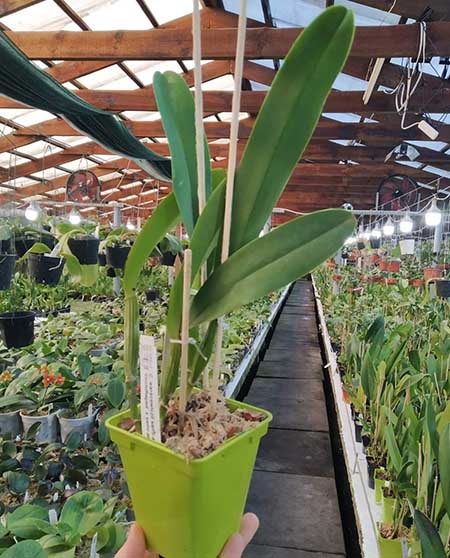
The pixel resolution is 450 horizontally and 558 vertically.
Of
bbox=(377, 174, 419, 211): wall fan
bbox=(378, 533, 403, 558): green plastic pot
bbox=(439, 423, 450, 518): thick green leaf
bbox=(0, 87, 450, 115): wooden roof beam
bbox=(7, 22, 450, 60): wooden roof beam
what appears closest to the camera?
bbox=(439, 423, 450, 518): thick green leaf

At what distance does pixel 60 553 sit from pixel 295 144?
0.82 meters

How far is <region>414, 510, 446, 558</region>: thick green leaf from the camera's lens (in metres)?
0.86

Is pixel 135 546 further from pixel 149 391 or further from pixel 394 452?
pixel 394 452

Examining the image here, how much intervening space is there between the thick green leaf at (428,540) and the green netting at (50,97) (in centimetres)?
113

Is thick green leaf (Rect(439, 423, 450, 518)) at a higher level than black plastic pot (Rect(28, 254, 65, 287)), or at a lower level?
lower

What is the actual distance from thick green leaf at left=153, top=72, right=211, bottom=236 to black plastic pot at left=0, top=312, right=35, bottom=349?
4.54 feet

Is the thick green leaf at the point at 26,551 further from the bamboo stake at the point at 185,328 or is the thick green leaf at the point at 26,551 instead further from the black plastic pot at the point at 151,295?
the black plastic pot at the point at 151,295

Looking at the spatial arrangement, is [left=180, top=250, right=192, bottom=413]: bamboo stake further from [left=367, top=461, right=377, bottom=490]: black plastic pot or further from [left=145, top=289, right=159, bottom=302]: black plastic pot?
[left=145, top=289, right=159, bottom=302]: black plastic pot

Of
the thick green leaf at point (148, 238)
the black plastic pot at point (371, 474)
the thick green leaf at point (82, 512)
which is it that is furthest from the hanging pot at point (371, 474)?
the thick green leaf at point (148, 238)

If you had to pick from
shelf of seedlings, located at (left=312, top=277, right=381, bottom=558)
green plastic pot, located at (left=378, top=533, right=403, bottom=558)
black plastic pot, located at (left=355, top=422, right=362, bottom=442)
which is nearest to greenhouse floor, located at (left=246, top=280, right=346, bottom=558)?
shelf of seedlings, located at (left=312, top=277, right=381, bottom=558)

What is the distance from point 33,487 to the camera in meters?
1.25

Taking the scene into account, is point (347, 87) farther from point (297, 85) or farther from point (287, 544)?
point (297, 85)

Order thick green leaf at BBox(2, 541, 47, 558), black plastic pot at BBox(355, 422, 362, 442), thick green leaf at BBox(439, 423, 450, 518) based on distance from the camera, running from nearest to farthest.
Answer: thick green leaf at BBox(2, 541, 47, 558) < thick green leaf at BBox(439, 423, 450, 518) < black plastic pot at BBox(355, 422, 362, 442)

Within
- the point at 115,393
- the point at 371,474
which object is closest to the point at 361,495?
the point at 371,474
